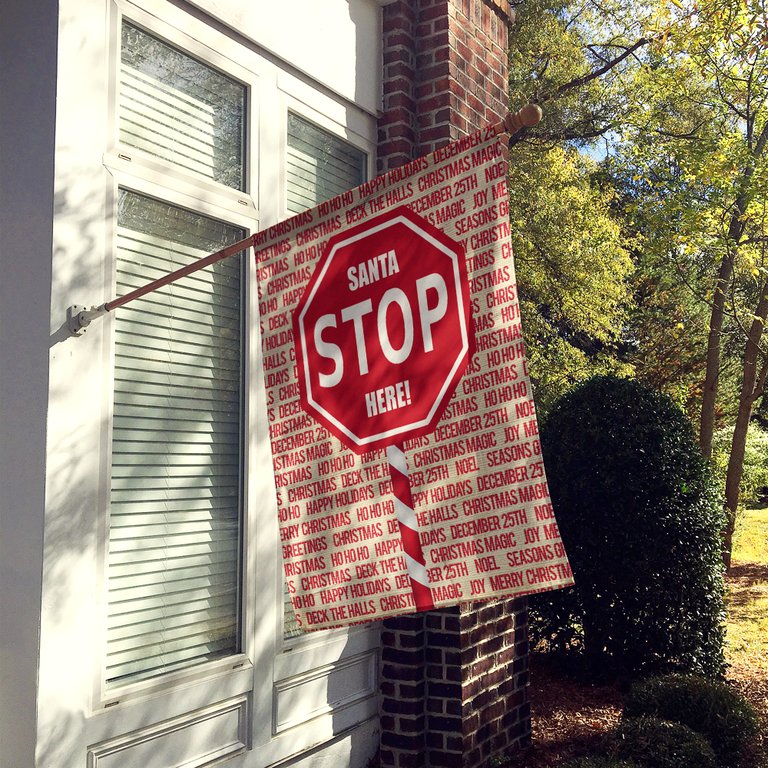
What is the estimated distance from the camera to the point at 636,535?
6.44 metres

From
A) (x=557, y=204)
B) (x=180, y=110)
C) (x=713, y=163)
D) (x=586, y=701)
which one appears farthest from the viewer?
(x=557, y=204)

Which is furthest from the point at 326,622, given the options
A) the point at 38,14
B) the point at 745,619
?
the point at 745,619

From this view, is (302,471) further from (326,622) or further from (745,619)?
(745,619)

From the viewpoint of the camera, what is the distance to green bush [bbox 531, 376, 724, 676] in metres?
6.44

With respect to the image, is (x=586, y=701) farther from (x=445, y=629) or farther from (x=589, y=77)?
(x=589, y=77)

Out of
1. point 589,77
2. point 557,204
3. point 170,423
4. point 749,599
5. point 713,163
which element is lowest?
point 749,599

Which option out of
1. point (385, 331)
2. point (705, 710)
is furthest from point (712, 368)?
point (385, 331)

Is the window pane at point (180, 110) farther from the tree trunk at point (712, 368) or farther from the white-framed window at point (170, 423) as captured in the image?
the tree trunk at point (712, 368)

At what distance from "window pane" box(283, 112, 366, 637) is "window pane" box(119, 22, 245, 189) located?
42 cm

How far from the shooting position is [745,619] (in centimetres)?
1005

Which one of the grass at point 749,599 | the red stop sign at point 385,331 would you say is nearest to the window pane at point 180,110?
the red stop sign at point 385,331

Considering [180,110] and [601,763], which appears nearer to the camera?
[180,110]

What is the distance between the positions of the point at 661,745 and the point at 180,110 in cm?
398

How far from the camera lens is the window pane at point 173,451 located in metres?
3.45
